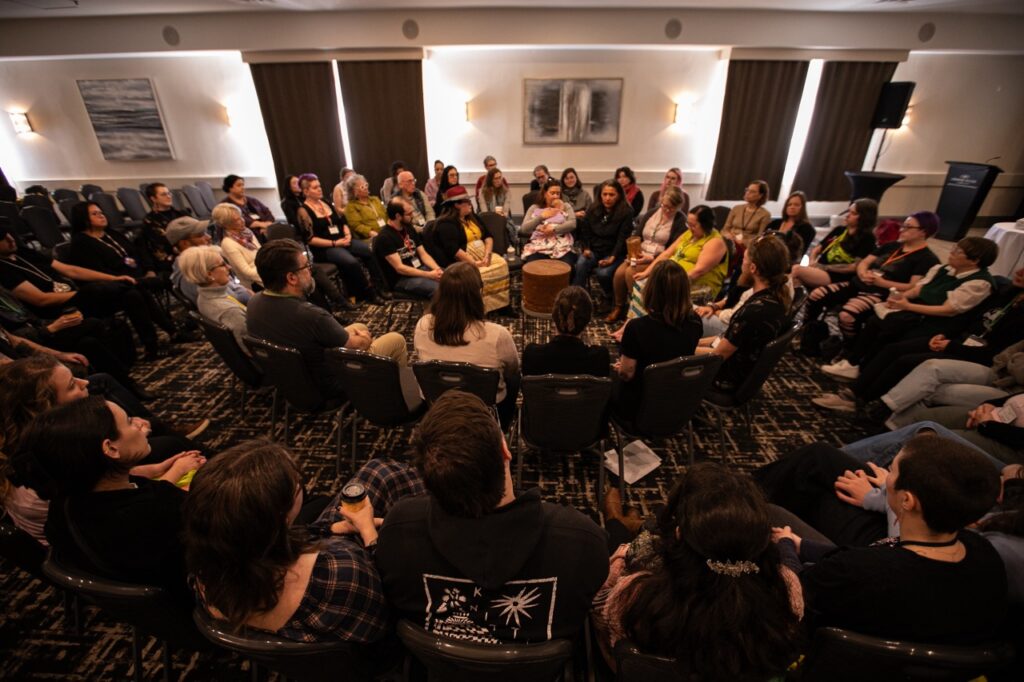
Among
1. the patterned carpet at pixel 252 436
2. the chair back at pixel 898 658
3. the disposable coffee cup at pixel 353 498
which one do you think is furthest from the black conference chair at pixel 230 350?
the chair back at pixel 898 658

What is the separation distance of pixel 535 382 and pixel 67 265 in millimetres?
4326

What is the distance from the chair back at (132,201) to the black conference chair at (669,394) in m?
8.48

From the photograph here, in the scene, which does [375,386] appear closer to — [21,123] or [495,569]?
[495,569]

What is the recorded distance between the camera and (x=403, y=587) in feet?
3.50

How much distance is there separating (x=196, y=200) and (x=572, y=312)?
8070 mm

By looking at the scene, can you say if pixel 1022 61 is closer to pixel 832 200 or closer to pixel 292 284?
pixel 832 200

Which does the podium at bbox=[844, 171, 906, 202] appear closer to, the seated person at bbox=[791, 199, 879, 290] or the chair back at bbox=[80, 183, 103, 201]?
the seated person at bbox=[791, 199, 879, 290]

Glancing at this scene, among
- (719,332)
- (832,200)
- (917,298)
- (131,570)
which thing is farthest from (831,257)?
(131,570)

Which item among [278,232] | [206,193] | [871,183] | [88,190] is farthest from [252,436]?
[871,183]

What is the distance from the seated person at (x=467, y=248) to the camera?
433 cm

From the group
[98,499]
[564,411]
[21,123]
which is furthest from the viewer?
[21,123]

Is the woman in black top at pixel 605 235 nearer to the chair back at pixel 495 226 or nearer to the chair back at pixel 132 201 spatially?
the chair back at pixel 495 226

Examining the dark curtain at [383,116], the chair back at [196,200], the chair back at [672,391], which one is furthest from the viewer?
the chair back at [196,200]

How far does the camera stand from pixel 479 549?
0.98 metres
